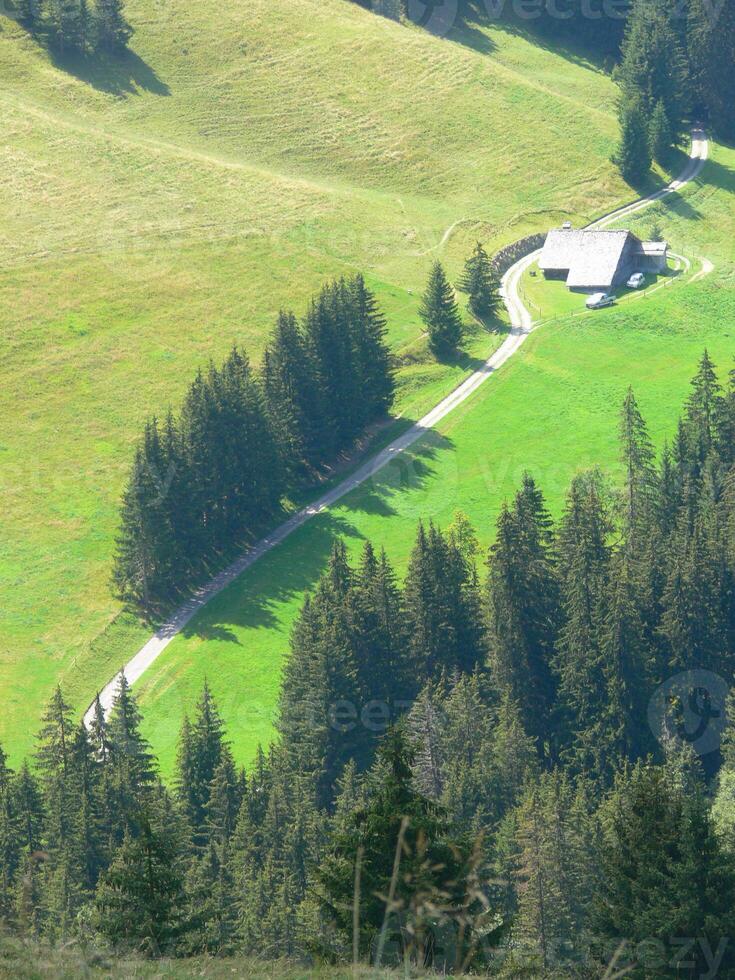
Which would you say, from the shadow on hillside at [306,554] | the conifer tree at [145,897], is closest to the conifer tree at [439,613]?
the shadow on hillside at [306,554]

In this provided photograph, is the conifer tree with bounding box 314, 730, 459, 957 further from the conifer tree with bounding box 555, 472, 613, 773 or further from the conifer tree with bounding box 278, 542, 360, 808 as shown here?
the conifer tree with bounding box 555, 472, 613, 773

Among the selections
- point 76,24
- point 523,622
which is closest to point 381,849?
point 523,622

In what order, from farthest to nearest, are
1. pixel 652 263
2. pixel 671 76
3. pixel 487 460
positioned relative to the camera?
1. pixel 671 76
2. pixel 652 263
3. pixel 487 460

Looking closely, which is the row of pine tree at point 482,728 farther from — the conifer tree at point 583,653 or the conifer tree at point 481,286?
the conifer tree at point 481,286

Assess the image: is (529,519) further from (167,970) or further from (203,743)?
(167,970)

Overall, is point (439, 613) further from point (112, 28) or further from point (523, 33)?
point (523, 33)

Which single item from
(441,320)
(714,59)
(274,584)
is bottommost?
(274,584)

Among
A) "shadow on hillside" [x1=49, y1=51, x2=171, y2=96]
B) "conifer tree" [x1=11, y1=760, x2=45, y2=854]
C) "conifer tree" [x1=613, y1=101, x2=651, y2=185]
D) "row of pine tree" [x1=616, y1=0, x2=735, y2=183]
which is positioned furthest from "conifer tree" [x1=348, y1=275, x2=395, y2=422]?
"shadow on hillside" [x1=49, y1=51, x2=171, y2=96]
